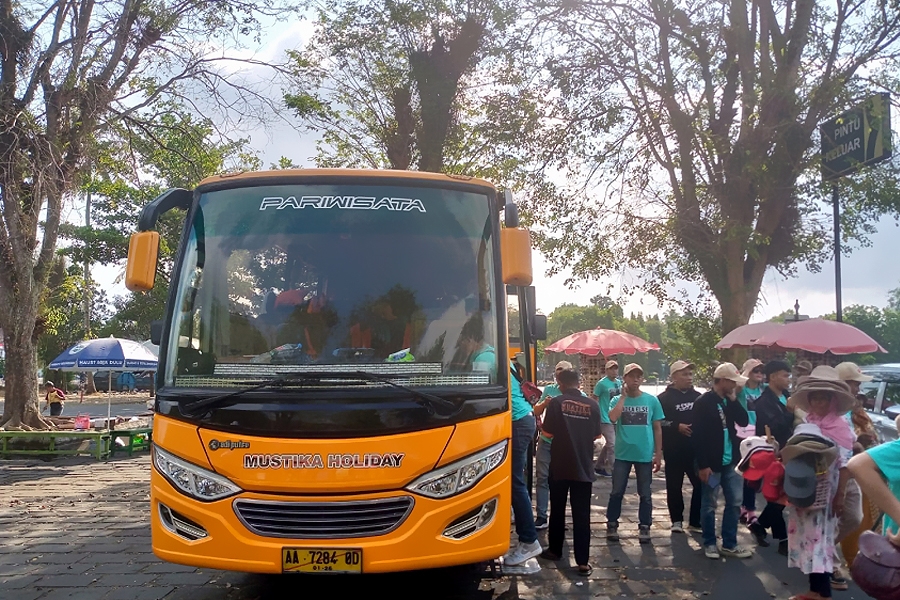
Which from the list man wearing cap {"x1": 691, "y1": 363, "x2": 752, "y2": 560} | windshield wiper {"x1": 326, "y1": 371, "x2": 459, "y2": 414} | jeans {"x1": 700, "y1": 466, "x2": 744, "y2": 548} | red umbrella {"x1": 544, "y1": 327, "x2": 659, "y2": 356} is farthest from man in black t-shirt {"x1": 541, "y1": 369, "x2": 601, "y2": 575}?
red umbrella {"x1": 544, "y1": 327, "x2": 659, "y2": 356}

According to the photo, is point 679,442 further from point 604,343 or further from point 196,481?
point 604,343

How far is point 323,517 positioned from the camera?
4777 mm

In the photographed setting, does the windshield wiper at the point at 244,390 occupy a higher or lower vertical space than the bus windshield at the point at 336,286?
lower

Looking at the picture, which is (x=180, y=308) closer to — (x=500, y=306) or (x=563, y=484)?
(x=500, y=306)

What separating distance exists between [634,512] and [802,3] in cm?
1119

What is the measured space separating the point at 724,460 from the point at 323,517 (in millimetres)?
4115

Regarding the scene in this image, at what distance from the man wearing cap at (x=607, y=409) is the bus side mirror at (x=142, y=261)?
6684 millimetres

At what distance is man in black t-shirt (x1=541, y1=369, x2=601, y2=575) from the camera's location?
666cm

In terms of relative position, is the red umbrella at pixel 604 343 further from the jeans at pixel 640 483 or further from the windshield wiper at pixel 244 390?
the windshield wiper at pixel 244 390

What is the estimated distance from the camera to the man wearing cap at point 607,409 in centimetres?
1077

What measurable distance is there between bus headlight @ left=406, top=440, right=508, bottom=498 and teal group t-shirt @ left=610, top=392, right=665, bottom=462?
9.96ft

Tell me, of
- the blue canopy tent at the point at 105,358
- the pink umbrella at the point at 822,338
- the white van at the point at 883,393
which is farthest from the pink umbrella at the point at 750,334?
the blue canopy tent at the point at 105,358

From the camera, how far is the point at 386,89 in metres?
19.5

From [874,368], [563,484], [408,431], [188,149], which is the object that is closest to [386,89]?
[188,149]
